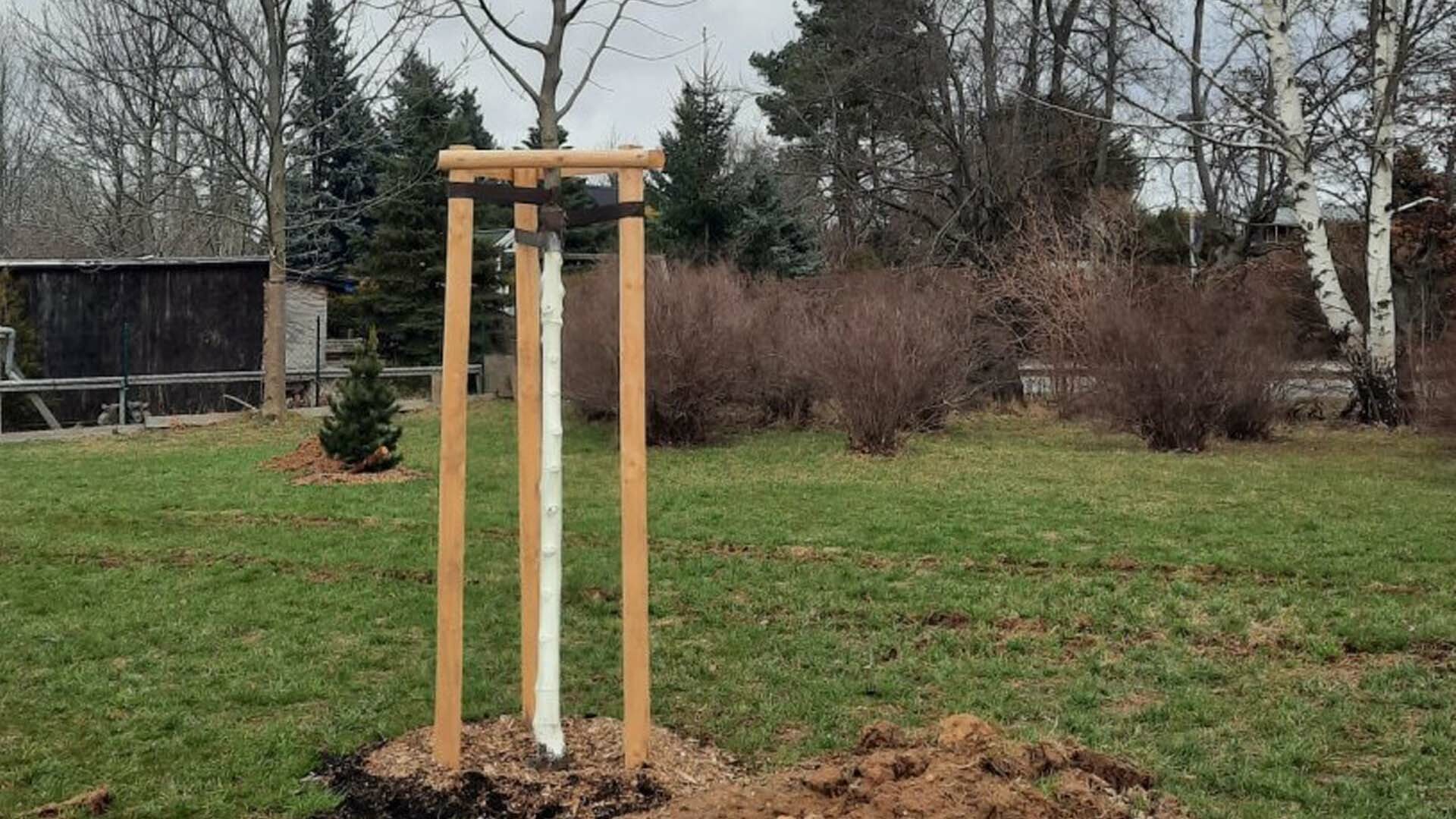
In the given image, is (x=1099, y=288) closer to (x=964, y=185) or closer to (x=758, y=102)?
(x=964, y=185)

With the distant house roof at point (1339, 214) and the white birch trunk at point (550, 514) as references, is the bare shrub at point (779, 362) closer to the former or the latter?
the distant house roof at point (1339, 214)

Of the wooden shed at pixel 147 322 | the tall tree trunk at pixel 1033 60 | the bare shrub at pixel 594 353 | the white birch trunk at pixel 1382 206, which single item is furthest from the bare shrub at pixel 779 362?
the tall tree trunk at pixel 1033 60

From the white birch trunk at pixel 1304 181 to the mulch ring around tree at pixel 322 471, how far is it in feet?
42.7

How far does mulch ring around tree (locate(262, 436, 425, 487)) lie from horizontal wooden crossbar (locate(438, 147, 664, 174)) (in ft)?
27.1

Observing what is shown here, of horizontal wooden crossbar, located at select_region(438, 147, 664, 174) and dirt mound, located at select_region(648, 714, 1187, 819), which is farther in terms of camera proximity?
horizontal wooden crossbar, located at select_region(438, 147, 664, 174)

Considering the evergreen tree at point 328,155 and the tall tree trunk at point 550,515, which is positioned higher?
the evergreen tree at point 328,155

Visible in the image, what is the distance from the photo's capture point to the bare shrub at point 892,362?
47.0 ft

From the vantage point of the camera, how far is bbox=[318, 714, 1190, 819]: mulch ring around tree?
10.6 ft

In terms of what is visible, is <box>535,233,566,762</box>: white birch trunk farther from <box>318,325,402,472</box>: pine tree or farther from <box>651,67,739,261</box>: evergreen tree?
<box>651,67,739,261</box>: evergreen tree

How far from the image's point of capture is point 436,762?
156 inches

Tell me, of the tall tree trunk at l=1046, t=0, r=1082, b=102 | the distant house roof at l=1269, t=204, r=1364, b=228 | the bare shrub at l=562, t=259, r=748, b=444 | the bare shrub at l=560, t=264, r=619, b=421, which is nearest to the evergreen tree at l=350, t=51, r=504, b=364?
the bare shrub at l=560, t=264, r=619, b=421

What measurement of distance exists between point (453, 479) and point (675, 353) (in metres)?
11.2

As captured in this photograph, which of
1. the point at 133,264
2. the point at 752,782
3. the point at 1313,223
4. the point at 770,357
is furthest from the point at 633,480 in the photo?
the point at 133,264

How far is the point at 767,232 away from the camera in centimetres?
2583
